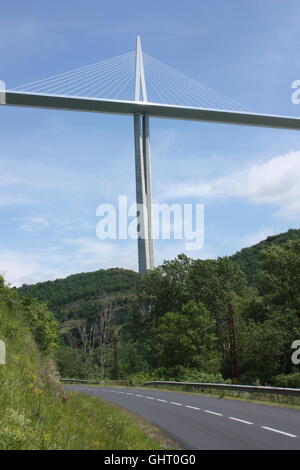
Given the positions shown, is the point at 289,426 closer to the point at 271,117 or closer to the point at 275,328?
the point at 275,328

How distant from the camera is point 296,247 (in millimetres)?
50750

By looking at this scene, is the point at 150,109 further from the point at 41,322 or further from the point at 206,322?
the point at 41,322

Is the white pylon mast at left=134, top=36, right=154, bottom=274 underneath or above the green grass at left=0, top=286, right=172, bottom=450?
above

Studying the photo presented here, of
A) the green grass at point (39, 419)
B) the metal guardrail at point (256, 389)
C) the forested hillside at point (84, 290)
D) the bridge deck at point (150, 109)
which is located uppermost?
the bridge deck at point (150, 109)

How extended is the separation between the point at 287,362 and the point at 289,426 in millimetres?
35995

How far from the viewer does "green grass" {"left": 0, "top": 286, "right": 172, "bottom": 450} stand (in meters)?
6.12

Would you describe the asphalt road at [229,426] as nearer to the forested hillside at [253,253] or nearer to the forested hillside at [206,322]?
the forested hillside at [206,322]

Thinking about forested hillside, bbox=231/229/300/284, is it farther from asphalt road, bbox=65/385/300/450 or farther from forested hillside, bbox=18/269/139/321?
asphalt road, bbox=65/385/300/450

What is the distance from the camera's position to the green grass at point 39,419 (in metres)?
6.12

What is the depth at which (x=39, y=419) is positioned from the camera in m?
7.38

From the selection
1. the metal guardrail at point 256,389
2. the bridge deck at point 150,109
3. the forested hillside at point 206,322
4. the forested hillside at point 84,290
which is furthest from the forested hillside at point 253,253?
the metal guardrail at point 256,389

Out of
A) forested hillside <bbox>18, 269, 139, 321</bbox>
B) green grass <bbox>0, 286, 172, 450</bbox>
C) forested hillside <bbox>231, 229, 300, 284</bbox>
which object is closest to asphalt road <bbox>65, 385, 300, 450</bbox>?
green grass <bbox>0, 286, 172, 450</bbox>

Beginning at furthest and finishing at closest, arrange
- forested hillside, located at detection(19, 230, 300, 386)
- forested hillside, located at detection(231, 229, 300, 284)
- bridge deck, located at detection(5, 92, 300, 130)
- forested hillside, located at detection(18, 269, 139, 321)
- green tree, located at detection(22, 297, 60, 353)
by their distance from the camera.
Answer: forested hillside, located at detection(18, 269, 139, 321)
forested hillside, located at detection(231, 229, 300, 284)
bridge deck, located at detection(5, 92, 300, 130)
forested hillside, located at detection(19, 230, 300, 386)
green tree, located at detection(22, 297, 60, 353)
